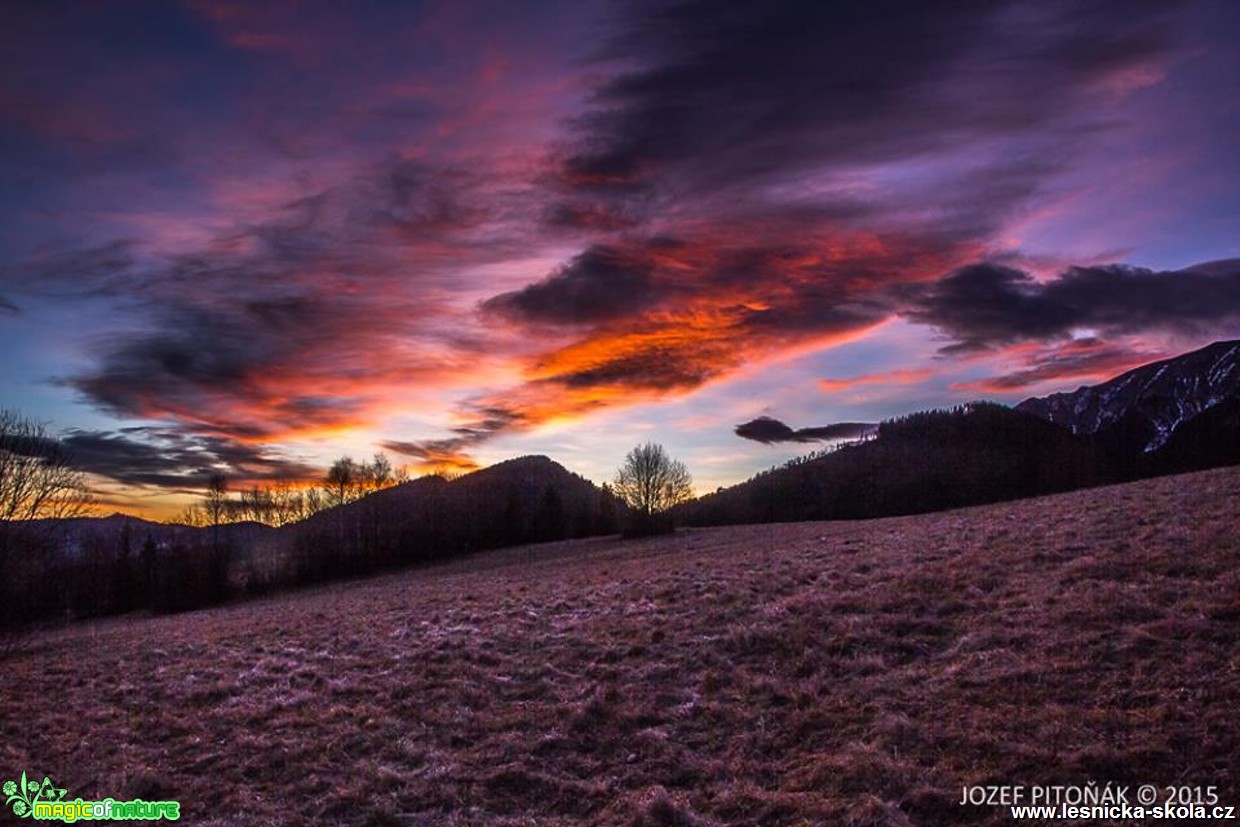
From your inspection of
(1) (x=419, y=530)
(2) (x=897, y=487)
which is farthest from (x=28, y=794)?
(2) (x=897, y=487)

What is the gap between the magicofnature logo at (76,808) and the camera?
1062 cm

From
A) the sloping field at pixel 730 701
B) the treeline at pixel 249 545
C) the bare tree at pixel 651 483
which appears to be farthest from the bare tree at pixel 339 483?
the sloping field at pixel 730 701

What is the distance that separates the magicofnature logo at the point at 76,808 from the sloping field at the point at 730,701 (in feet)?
0.96

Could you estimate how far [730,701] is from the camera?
12.9 metres

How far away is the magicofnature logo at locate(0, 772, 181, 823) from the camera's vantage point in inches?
418

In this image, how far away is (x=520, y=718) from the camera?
13289 mm

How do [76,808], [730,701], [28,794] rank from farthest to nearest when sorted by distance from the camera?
[730,701], [28,794], [76,808]

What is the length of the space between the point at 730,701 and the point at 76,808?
36.1 ft

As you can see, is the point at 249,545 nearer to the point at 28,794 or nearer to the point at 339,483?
the point at 339,483

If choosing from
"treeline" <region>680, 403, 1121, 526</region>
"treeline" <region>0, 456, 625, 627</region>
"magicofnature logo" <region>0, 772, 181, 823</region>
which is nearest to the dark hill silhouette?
"treeline" <region>0, 456, 625, 627</region>

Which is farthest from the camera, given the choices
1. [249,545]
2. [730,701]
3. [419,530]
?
[249,545]

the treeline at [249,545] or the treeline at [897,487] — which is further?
the treeline at [897,487]

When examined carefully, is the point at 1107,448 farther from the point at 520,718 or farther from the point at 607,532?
the point at 520,718

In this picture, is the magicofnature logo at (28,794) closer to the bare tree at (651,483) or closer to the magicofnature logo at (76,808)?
the magicofnature logo at (76,808)
